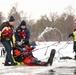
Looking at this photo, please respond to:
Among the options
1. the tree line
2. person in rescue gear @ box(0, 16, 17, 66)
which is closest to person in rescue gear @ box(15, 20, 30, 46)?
person in rescue gear @ box(0, 16, 17, 66)

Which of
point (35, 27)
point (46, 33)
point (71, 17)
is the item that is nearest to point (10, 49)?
point (46, 33)

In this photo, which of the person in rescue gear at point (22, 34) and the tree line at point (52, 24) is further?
the tree line at point (52, 24)

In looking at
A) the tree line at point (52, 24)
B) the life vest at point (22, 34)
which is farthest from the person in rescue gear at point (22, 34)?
the tree line at point (52, 24)

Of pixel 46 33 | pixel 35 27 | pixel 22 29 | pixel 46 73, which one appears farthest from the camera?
pixel 35 27

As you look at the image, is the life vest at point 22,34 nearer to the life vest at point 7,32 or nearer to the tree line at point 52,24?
the life vest at point 7,32

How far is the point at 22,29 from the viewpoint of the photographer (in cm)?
1177

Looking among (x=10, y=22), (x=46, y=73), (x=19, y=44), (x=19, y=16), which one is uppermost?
(x=19, y=16)

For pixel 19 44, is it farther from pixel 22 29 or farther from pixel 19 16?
pixel 19 16

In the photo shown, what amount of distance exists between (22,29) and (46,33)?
57414mm

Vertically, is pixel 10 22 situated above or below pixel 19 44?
above

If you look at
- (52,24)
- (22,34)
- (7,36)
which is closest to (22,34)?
(22,34)

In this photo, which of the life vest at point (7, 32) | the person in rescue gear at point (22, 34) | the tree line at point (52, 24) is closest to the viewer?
the life vest at point (7, 32)

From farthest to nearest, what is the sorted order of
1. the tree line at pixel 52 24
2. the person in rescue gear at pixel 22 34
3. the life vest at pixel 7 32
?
the tree line at pixel 52 24 < the person in rescue gear at pixel 22 34 < the life vest at pixel 7 32

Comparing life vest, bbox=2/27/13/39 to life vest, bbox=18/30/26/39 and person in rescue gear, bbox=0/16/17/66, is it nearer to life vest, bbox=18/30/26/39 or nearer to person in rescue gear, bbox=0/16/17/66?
person in rescue gear, bbox=0/16/17/66
